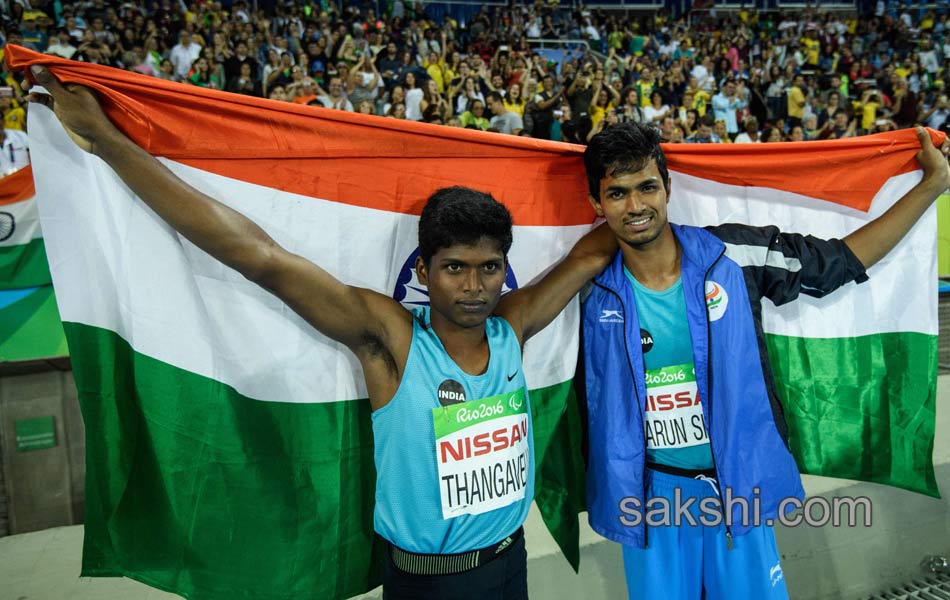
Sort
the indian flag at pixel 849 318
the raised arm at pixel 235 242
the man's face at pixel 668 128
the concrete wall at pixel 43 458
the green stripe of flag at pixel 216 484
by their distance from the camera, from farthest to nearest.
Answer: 1. the man's face at pixel 668 128
2. the concrete wall at pixel 43 458
3. the indian flag at pixel 849 318
4. the green stripe of flag at pixel 216 484
5. the raised arm at pixel 235 242

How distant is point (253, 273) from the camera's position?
193 centimetres

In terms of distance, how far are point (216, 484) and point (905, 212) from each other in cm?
267

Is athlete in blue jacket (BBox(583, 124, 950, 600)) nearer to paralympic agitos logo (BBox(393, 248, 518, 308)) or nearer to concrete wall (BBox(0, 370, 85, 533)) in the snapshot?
paralympic agitos logo (BBox(393, 248, 518, 308))

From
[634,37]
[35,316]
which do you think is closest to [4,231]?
[35,316]

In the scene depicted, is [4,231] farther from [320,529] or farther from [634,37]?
[634,37]

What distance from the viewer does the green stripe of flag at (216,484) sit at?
2.18 metres

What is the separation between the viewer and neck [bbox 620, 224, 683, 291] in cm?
231

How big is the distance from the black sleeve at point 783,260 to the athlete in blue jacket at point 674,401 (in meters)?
0.08

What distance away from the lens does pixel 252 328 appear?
2.26m

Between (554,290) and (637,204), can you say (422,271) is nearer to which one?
(554,290)

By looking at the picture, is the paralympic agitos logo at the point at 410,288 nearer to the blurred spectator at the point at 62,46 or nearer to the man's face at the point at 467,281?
the man's face at the point at 467,281

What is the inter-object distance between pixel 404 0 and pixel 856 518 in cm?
1427

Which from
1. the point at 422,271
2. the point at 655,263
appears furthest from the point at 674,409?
the point at 422,271

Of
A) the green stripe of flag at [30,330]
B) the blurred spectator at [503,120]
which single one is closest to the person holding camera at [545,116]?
the blurred spectator at [503,120]
